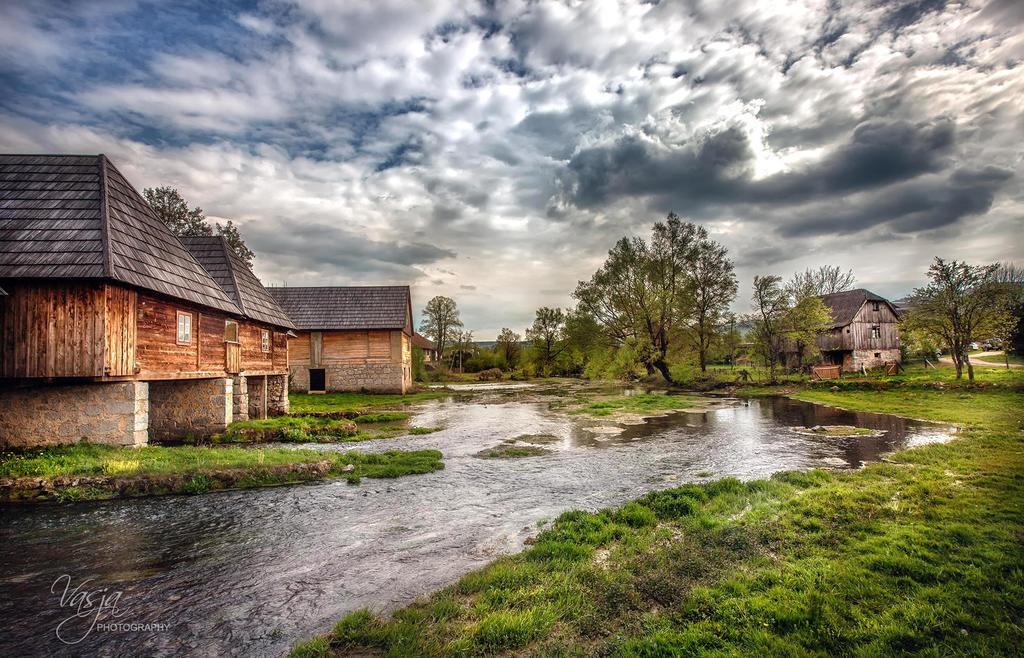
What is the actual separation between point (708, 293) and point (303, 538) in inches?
1447

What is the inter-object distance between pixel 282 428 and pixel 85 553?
380 inches

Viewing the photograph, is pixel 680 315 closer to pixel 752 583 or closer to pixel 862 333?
pixel 862 333

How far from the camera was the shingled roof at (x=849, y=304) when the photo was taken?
41469 millimetres

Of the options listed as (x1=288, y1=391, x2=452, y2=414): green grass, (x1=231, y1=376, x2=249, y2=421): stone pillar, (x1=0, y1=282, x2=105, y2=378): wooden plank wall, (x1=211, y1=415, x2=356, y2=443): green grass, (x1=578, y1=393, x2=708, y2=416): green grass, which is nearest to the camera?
(x1=0, y1=282, x2=105, y2=378): wooden plank wall

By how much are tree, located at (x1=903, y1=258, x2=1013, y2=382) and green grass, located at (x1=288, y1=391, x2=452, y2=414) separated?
1288 inches

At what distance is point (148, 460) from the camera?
1101 cm

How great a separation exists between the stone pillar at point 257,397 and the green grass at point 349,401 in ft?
5.17

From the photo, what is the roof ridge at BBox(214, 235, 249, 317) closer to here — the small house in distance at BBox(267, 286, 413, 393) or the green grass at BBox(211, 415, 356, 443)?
the green grass at BBox(211, 415, 356, 443)

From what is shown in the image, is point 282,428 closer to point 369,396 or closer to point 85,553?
point 85,553

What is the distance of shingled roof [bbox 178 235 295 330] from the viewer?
19.7 metres

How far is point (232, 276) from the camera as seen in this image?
2011cm

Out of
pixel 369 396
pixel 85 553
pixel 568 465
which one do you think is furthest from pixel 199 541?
pixel 369 396

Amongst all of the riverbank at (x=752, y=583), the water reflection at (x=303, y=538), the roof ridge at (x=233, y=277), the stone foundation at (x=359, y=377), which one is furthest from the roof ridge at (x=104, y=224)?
the stone foundation at (x=359, y=377)

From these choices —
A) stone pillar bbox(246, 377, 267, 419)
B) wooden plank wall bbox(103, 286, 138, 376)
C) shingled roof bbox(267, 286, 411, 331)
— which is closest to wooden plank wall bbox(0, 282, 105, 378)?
wooden plank wall bbox(103, 286, 138, 376)
